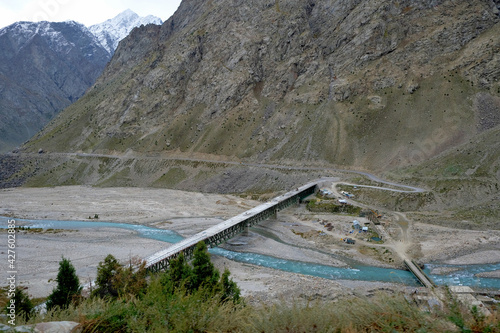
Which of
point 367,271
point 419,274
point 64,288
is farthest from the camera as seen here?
point 367,271

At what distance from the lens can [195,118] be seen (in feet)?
350

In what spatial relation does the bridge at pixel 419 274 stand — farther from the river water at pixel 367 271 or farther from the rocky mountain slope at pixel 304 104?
the rocky mountain slope at pixel 304 104

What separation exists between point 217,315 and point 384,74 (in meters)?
91.1

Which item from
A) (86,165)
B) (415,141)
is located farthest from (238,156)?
(86,165)

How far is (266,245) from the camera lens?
135 feet

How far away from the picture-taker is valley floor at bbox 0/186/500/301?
94.4 feet

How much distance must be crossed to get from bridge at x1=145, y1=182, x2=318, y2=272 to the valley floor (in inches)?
57.3

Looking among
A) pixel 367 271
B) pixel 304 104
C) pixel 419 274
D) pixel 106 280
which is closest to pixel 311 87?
pixel 304 104

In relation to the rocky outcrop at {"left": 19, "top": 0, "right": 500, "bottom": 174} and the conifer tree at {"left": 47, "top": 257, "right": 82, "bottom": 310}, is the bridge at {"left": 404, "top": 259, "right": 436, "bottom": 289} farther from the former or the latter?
the rocky outcrop at {"left": 19, "top": 0, "right": 500, "bottom": 174}

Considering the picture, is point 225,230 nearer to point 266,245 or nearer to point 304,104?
point 266,245

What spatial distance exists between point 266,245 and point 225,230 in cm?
554

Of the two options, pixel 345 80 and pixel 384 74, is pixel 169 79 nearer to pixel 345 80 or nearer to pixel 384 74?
pixel 345 80

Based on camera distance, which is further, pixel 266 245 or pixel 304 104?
pixel 304 104

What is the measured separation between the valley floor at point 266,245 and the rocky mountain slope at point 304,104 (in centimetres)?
1406
